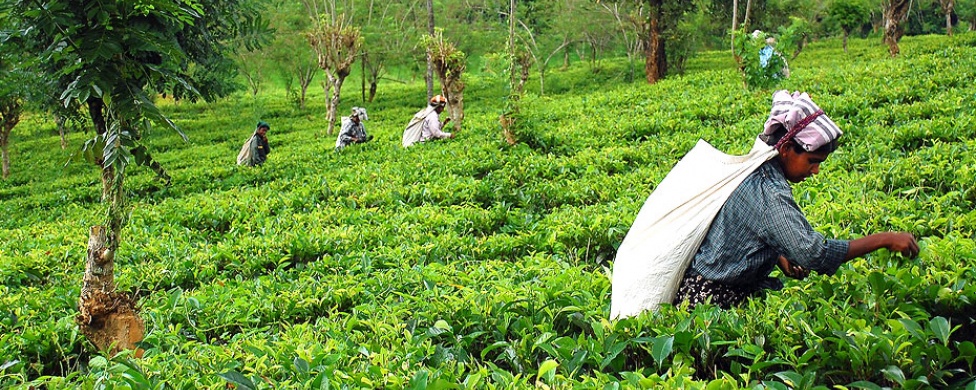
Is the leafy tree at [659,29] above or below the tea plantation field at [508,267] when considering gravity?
above

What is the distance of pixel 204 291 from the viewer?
16.6 feet

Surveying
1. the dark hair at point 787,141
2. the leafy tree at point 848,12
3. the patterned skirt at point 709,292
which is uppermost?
the leafy tree at point 848,12

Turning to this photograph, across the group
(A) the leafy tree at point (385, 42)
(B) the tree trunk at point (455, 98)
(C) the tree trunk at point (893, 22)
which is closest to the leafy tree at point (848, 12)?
(C) the tree trunk at point (893, 22)

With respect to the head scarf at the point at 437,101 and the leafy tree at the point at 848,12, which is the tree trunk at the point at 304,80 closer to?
the head scarf at the point at 437,101

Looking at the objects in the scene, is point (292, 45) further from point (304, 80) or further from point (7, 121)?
point (7, 121)

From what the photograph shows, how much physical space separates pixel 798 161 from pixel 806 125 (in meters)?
0.17

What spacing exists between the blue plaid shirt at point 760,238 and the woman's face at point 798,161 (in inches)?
1.3

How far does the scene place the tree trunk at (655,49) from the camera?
19.2 meters

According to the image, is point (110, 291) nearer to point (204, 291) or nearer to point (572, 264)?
point (204, 291)

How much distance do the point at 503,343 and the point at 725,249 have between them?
970 millimetres

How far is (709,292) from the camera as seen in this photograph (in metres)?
3.08

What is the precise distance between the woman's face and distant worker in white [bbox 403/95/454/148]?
950cm

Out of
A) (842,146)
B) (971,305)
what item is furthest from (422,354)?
(842,146)

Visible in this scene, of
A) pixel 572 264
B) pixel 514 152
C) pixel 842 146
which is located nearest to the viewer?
pixel 572 264
